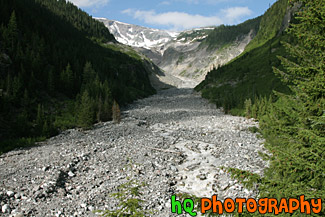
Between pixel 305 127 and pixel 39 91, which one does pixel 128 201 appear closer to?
pixel 305 127

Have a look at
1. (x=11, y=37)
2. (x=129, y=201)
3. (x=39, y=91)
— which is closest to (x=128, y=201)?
(x=129, y=201)

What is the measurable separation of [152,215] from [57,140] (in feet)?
59.9

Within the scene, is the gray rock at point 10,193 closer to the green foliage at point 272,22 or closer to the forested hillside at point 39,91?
the forested hillside at point 39,91

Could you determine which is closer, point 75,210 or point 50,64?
point 75,210

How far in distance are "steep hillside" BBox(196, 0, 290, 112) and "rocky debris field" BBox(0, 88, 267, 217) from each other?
2682 cm

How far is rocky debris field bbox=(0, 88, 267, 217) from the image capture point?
1139cm

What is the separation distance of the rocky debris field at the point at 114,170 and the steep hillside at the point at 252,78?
26.8 metres

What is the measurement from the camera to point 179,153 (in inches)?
744

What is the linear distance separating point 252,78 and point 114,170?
215 ft

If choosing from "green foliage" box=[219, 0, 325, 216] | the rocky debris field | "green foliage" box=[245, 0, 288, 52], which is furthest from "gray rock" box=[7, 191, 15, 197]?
"green foliage" box=[245, 0, 288, 52]

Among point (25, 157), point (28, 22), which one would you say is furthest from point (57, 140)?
point (28, 22)

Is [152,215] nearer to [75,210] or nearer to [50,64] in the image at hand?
[75,210]

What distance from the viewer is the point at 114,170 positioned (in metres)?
15.4

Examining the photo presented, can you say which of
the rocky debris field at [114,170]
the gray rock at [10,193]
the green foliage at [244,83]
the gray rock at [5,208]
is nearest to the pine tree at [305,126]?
the rocky debris field at [114,170]
